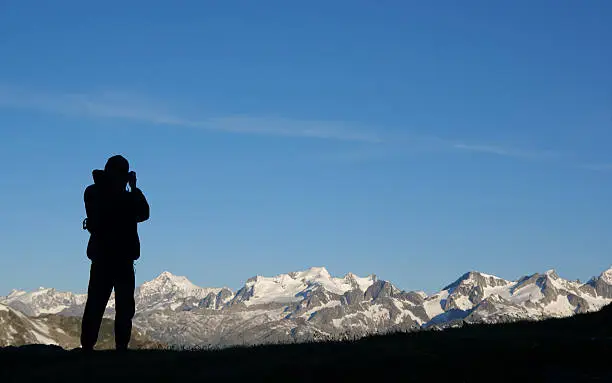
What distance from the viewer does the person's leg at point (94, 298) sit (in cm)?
1872

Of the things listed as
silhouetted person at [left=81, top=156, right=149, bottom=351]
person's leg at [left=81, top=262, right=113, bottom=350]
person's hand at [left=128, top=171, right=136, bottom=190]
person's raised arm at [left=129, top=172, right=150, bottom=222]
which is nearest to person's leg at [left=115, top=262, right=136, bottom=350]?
silhouetted person at [left=81, top=156, right=149, bottom=351]

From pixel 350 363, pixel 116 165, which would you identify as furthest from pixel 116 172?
pixel 350 363

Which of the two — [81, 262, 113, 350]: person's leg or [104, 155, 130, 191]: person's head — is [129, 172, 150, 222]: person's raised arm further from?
[81, 262, 113, 350]: person's leg

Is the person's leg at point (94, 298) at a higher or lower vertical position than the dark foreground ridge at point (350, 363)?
higher

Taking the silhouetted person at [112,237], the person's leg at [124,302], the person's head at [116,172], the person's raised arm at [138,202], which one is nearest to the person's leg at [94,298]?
the silhouetted person at [112,237]

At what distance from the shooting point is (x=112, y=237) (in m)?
18.8

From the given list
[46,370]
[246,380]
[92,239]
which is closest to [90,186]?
[92,239]

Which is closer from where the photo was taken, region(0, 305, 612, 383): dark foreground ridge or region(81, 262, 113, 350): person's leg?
region(0, 305, 612, 383): dark foreground ridge

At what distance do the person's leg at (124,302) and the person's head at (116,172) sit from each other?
1849 mm

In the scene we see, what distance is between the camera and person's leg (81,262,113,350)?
61.4 feet

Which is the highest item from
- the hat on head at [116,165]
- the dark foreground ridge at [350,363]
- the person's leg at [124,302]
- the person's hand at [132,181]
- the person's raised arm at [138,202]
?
the hat on head at [116,165]

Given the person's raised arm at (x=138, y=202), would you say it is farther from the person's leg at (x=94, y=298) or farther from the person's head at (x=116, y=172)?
the person's leg at (x=94, y=298)

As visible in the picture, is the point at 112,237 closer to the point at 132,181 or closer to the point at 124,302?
the point at 132,181

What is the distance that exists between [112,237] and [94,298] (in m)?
1.45
